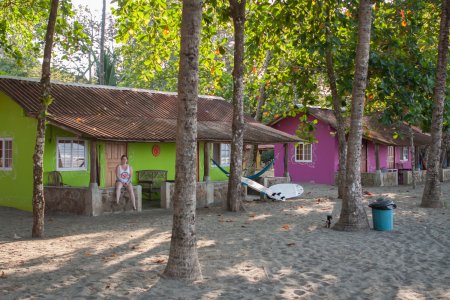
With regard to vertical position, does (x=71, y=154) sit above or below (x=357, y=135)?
below

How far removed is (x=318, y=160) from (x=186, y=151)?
20.3m

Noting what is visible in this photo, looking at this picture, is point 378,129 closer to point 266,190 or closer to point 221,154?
point 221,154

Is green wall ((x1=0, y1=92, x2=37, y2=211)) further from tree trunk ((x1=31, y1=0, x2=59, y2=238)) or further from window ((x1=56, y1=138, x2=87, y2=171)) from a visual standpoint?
tree trunk ((x1=31, y1=0, x2=59, y2=238))

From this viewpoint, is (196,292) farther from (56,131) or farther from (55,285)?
(56,131)

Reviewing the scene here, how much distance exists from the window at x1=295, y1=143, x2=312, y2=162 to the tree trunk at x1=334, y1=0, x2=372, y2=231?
1569 cm

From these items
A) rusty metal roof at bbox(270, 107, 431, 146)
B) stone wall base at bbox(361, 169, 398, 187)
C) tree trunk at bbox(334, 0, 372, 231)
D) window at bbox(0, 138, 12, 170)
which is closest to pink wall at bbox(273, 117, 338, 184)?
rusty metal roof at bbox(270, 107, 431, 146)

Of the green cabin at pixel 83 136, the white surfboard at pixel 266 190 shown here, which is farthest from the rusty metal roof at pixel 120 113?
the white surfboard at pixel 266 190

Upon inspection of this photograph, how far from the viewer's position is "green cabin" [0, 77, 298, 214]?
532 inches

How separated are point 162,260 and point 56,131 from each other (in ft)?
27.9

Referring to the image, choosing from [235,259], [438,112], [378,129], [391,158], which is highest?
[378,129]

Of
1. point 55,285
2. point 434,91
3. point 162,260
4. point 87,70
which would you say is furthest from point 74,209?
point 87,70

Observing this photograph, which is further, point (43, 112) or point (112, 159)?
point (112, 159)

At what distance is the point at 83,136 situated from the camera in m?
12.6

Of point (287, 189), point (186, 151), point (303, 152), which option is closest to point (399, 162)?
point (303, 152)
